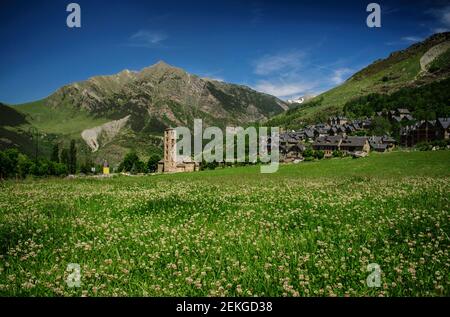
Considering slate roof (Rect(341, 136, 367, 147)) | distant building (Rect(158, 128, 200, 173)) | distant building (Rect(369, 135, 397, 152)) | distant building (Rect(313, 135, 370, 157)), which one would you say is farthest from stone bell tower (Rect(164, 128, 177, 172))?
distant building (Rect(369, 135, 397, 152))

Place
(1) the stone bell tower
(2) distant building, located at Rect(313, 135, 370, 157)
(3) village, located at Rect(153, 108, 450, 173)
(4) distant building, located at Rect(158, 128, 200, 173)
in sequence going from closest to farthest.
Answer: (3) village, located at Rect(153, 108, 450, 173) < (2) distant building, located at Rect(313, 135, 370, 157) < (4) distant building, located at Rect(158, 128, 200, 173) < (1) the stone bell tower

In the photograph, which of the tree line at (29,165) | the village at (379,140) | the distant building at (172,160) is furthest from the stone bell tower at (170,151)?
the village at (379,140)

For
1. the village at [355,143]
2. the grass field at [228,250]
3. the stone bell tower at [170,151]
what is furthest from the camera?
the stone bell tower at [170,151]

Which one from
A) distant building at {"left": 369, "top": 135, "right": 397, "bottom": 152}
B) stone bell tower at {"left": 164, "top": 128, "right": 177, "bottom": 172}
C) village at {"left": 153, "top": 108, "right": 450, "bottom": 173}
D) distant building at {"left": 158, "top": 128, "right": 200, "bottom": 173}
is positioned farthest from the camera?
stone bell tower at {"left": 164, "top": 128, "right": 177, "bottom": 172}

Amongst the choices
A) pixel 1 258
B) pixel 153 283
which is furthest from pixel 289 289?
pixel 1 258

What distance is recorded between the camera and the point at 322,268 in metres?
6.24

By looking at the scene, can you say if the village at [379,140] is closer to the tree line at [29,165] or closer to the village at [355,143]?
the village at [355,143]

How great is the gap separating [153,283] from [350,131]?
196m

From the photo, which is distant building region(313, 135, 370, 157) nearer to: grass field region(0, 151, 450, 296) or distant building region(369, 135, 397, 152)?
distant building region(369, 135, 397, 152)

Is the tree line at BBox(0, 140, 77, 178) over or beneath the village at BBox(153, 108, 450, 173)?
beneath

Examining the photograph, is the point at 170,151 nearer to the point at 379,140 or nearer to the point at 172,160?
the point at 172,160

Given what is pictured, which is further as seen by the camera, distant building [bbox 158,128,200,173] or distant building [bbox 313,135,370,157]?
distant building [bbox 158,128,200,173]
